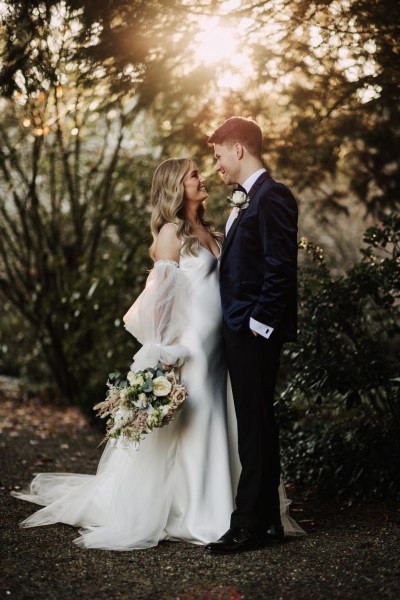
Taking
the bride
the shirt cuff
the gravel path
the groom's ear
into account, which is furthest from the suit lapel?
the gravel path

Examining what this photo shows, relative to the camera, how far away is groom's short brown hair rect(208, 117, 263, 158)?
4.20m

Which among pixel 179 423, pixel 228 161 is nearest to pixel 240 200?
pixel 228 161

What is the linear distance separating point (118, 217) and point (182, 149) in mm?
1180

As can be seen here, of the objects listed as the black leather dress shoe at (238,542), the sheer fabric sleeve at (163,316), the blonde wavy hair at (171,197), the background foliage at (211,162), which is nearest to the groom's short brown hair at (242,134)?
the blonde wavy hair at (171,197)

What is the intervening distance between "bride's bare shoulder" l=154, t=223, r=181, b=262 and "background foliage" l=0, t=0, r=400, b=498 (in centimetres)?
145

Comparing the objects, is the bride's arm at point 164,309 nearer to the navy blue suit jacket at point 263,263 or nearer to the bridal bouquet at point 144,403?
the bridal bouquet at point 144,403

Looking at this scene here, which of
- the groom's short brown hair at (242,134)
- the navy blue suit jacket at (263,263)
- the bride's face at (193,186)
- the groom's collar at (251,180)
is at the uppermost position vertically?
the groom's short brown hair at (242,134)

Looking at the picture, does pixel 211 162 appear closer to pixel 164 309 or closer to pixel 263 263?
pixel 164 309

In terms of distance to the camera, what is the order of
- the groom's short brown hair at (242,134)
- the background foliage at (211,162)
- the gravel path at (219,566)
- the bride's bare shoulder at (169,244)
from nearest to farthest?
the gravel path at (219,566), the groom's short brown hair at (242,134), the bride's bare shoulder at (169,244), the background foliage at (211,162)

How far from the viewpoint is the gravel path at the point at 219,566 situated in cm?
335

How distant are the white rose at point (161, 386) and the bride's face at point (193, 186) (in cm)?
116

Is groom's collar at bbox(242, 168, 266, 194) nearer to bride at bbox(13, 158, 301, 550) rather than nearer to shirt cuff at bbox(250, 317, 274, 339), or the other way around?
bride at bbox(13, 158, 301, 550)

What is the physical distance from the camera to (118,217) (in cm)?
920

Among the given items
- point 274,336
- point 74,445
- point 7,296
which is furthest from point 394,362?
point 7,296
